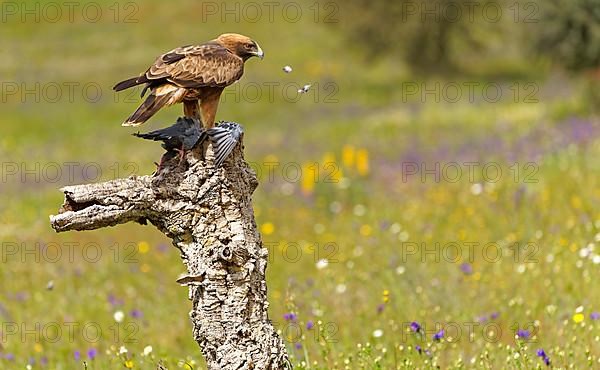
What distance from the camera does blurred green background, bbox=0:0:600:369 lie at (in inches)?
209

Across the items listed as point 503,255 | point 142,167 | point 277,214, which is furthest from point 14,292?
point 142,167

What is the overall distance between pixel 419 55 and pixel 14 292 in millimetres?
24986

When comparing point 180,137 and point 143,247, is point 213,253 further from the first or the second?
point 143,247

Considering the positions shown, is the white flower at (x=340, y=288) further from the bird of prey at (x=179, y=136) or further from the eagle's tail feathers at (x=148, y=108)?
the eagle's tail feathers at (x=148, y=108)

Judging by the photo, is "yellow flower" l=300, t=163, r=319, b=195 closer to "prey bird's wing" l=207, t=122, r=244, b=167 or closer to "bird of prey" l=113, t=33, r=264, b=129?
"bird of prey" l=113, t=33, r=264, b=129

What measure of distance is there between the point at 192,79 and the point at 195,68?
47mm

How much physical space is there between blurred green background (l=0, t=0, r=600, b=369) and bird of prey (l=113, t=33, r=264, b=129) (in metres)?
1.32

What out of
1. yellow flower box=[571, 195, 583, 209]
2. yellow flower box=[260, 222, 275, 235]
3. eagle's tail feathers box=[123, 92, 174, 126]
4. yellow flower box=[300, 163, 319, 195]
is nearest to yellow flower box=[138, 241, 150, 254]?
yellow flower box=[260, 222, 275, 235]

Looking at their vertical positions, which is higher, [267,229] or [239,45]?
[239,45]

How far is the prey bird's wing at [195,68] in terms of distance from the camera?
324 cm

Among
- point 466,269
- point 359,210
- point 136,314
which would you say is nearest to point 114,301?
point 136,314

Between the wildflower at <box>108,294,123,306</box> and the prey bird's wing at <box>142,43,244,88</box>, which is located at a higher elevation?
the prey bird's wing at <box>142,43,244,88</box>

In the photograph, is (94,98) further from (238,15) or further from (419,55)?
(238,15)

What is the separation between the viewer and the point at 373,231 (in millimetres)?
8570
